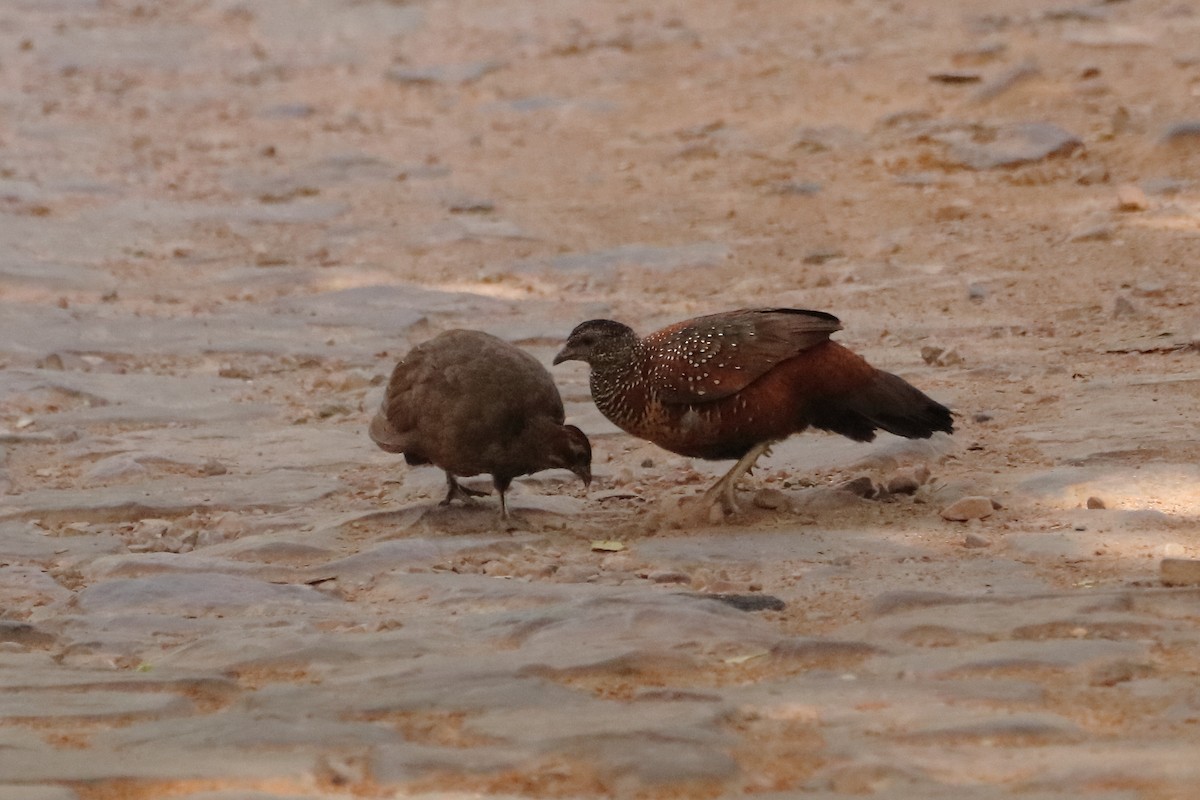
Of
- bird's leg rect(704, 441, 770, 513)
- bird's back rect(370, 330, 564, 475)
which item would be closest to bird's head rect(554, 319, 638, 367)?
bird's back rect(370, 330, 564, 475)

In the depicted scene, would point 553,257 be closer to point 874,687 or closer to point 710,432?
point 710,432

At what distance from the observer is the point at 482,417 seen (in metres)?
5.23

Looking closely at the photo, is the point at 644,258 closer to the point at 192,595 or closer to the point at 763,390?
the point at 763,390

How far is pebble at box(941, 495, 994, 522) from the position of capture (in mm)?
4906

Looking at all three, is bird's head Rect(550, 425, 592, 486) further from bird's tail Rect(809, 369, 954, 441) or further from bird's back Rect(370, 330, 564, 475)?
bird's tail Rect(809, 369, 954, 441)

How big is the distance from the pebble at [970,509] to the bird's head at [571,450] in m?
1.08

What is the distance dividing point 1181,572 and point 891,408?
1128 mm

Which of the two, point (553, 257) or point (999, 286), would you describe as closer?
point (999, 286)

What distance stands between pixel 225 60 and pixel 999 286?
307 inches

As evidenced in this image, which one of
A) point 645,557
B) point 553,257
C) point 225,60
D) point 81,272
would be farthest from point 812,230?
point 225,60

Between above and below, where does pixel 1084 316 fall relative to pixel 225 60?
below

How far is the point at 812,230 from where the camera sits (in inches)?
343

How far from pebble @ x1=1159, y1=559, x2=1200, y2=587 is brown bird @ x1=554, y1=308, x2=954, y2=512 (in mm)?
1024

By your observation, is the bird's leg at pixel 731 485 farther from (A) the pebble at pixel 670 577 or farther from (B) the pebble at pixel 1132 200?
(B) the pebble at pixel 1132 200
